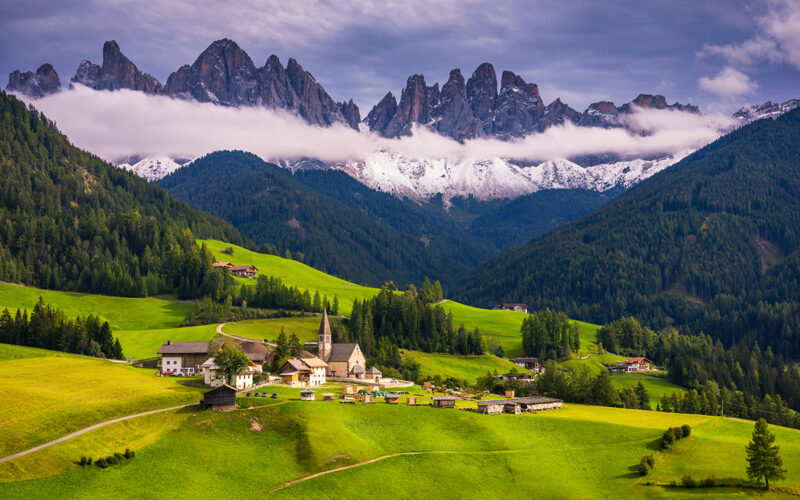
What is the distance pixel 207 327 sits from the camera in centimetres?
17025

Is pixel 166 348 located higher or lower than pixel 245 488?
higher

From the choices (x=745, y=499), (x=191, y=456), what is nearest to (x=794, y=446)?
(x=745, y=499)

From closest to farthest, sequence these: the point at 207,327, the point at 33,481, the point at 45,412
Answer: the point at 33,481 → the point at 45,412 → the point at 207,327

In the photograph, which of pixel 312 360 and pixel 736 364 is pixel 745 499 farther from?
pixel 736 364

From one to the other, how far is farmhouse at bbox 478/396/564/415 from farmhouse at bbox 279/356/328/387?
3029 centimetres

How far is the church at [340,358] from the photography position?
137 metres

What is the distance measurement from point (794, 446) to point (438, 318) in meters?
109

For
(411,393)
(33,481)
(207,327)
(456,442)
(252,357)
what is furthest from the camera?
(207,327)

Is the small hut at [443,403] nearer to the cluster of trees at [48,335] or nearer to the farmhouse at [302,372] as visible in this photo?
the farmhouse at [302,372]

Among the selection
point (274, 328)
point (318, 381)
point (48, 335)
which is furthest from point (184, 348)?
point (274, 328)

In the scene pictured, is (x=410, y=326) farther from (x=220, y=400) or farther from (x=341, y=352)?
(x=220, y=400)

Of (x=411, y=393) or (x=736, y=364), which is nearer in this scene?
(x=411, y=393)

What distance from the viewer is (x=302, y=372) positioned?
121 m

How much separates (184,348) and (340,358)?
94.9 feet
